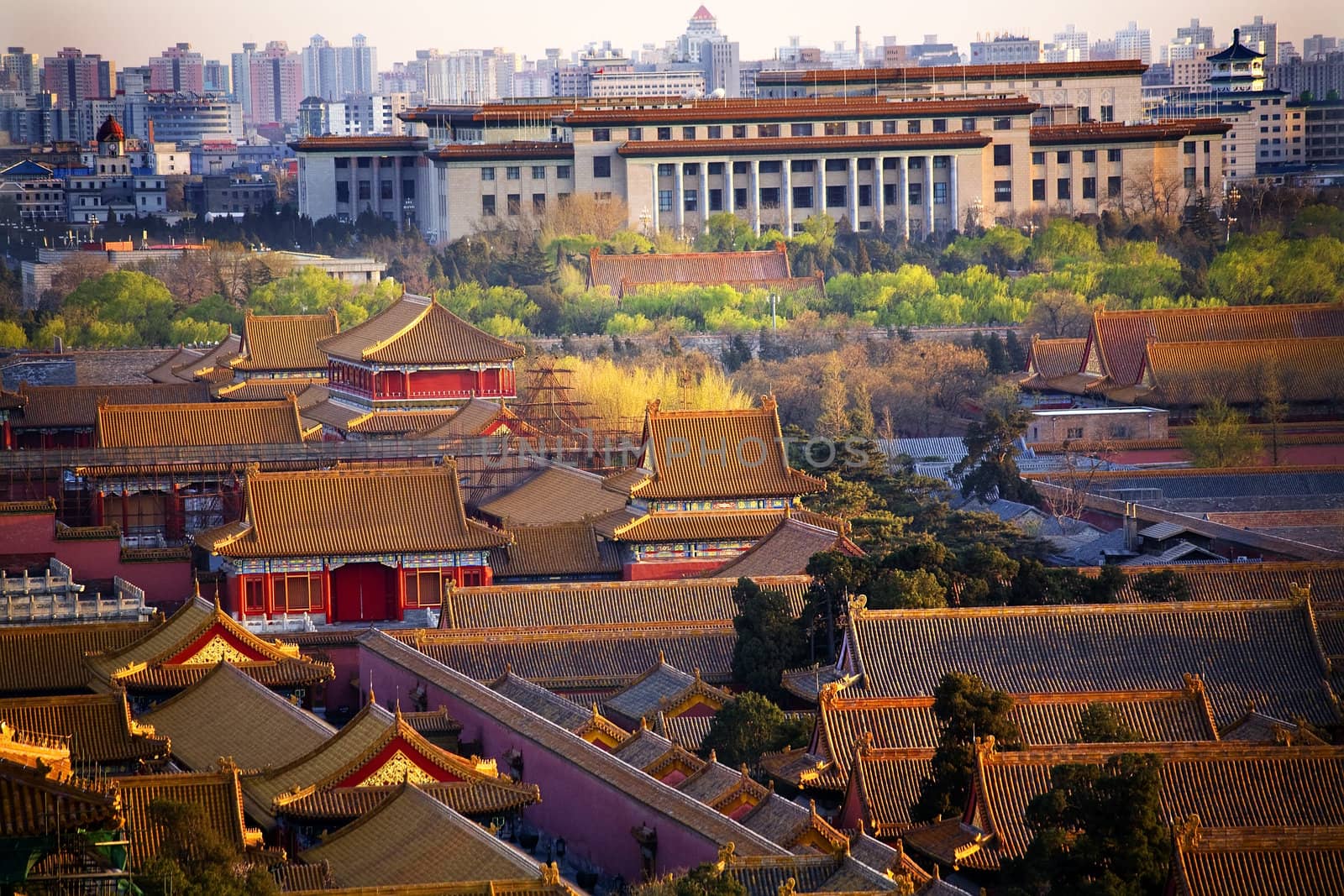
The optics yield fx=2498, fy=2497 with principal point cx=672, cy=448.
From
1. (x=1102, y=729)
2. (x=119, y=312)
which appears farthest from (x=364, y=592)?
(x=119, y=312)

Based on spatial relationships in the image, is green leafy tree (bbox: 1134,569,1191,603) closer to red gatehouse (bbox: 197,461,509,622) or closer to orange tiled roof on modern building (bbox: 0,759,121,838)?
red gatehouse (bbox: 197,461,509,622)

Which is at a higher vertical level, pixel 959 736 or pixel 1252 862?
pixel 1252 862

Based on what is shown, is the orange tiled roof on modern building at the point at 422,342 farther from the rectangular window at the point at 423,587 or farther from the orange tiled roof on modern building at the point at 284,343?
the rectangular window at the point at 423,587

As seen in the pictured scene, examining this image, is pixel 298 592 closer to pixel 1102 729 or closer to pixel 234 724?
pixel 234 724

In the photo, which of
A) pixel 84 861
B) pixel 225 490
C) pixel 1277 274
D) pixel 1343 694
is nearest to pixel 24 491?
pixel 225 490

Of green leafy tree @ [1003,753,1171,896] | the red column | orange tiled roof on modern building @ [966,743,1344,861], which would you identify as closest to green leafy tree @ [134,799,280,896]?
green leafy tree @ [1003,753,1171,896]

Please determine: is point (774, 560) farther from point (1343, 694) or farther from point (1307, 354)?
point (1307, 354)
